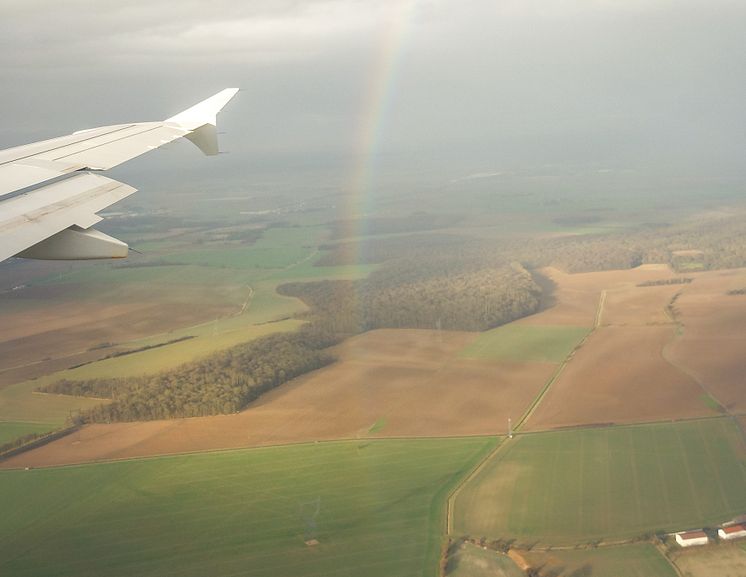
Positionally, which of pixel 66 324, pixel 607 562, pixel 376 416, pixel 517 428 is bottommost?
pixel 607 562

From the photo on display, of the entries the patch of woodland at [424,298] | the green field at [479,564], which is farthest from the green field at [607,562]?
the patch of woodland at [424,298]

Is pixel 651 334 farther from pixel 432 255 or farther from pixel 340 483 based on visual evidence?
pixel 432 255

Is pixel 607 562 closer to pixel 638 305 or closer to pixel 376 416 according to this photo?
pixel 376 416

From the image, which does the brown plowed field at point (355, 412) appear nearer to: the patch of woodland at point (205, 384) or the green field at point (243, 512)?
the patch of woodland at point (205, 384)

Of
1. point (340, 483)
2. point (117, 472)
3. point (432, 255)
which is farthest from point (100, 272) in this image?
point (340, 483)

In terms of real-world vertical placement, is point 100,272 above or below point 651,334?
above

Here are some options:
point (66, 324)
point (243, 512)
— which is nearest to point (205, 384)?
point (243, 512)
